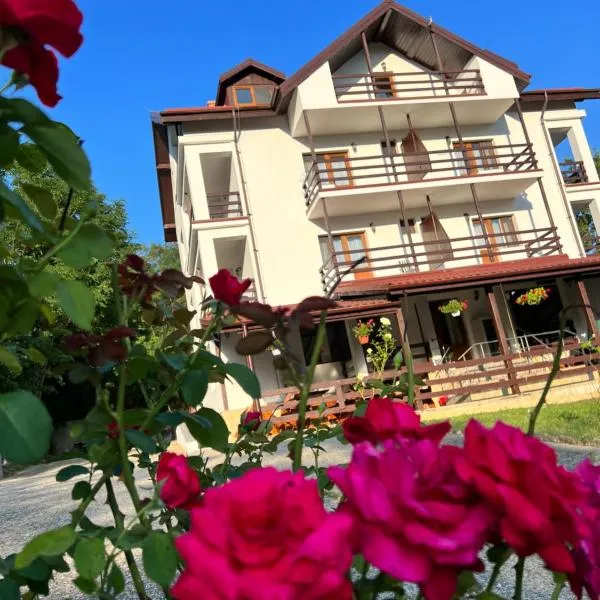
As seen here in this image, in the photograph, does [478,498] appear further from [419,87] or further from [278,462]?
[419,87]

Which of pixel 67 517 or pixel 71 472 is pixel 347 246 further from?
pixel 71 472

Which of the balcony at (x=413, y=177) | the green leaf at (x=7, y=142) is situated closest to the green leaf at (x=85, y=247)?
the green leaf at (x=7, y=142)

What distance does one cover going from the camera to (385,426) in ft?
2.02

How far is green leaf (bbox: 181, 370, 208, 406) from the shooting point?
0.84 metres

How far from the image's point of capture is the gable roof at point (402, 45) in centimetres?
1425

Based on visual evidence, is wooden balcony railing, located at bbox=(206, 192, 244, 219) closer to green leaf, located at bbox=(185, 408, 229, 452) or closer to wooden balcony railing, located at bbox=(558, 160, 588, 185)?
wooden balcony railing, located at bbox=(558, 160, 588, 185)

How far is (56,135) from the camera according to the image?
24.0 inches

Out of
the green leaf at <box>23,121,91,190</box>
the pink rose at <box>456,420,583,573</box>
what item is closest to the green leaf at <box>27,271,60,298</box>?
the green leaf at <box>23,121,91,190</box>

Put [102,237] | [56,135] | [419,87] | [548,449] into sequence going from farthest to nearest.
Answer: [419,87]
[102,237]
[56,135]
[548,449]

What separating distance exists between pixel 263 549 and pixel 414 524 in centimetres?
12

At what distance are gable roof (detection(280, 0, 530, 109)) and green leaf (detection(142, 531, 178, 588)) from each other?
1427 cm

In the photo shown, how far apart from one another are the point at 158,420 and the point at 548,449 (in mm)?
663

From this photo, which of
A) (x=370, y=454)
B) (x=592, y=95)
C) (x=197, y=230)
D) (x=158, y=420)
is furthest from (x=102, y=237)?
(x=592, y=95)

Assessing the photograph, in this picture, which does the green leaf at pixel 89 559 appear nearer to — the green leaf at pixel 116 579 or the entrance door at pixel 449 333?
the green leaf at pixel 116 579
